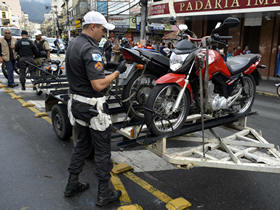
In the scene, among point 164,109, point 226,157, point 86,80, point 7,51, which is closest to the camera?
point 86,80

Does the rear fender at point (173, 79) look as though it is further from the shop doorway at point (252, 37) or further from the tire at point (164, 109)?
the shop doorway at point (252, 37)

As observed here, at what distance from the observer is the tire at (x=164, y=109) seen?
11.0 feet

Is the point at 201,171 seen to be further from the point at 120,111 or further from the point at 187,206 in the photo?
the point at 120,111

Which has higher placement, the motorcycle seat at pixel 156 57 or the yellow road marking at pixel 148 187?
the motorcycle seat at pixel 156 57

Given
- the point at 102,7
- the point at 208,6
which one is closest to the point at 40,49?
the point at 208,6

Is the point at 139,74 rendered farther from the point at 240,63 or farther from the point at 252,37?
the point at 252,37

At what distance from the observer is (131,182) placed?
11.9 feet

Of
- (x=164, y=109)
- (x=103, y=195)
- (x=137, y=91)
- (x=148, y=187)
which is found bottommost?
(x=148, y=187)

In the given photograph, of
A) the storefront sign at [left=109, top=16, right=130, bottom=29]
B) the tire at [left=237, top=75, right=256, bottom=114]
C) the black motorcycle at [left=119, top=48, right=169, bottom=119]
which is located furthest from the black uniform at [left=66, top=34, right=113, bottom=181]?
the storefront sign at [left=109, top=16, right=130, bottom=29]

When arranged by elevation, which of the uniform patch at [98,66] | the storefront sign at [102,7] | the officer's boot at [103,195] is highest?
the storefront sign at [102,7]

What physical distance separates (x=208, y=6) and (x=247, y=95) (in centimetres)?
1089

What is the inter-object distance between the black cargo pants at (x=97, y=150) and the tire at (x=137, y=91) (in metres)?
1.16

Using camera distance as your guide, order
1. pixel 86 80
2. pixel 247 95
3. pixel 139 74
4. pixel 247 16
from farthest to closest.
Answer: pixel 247 16 < pixel 247 95 < pixel 139 74 < pixel 86 80

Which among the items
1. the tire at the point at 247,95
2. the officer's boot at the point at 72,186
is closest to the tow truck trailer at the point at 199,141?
the tire at the point at 247,95
